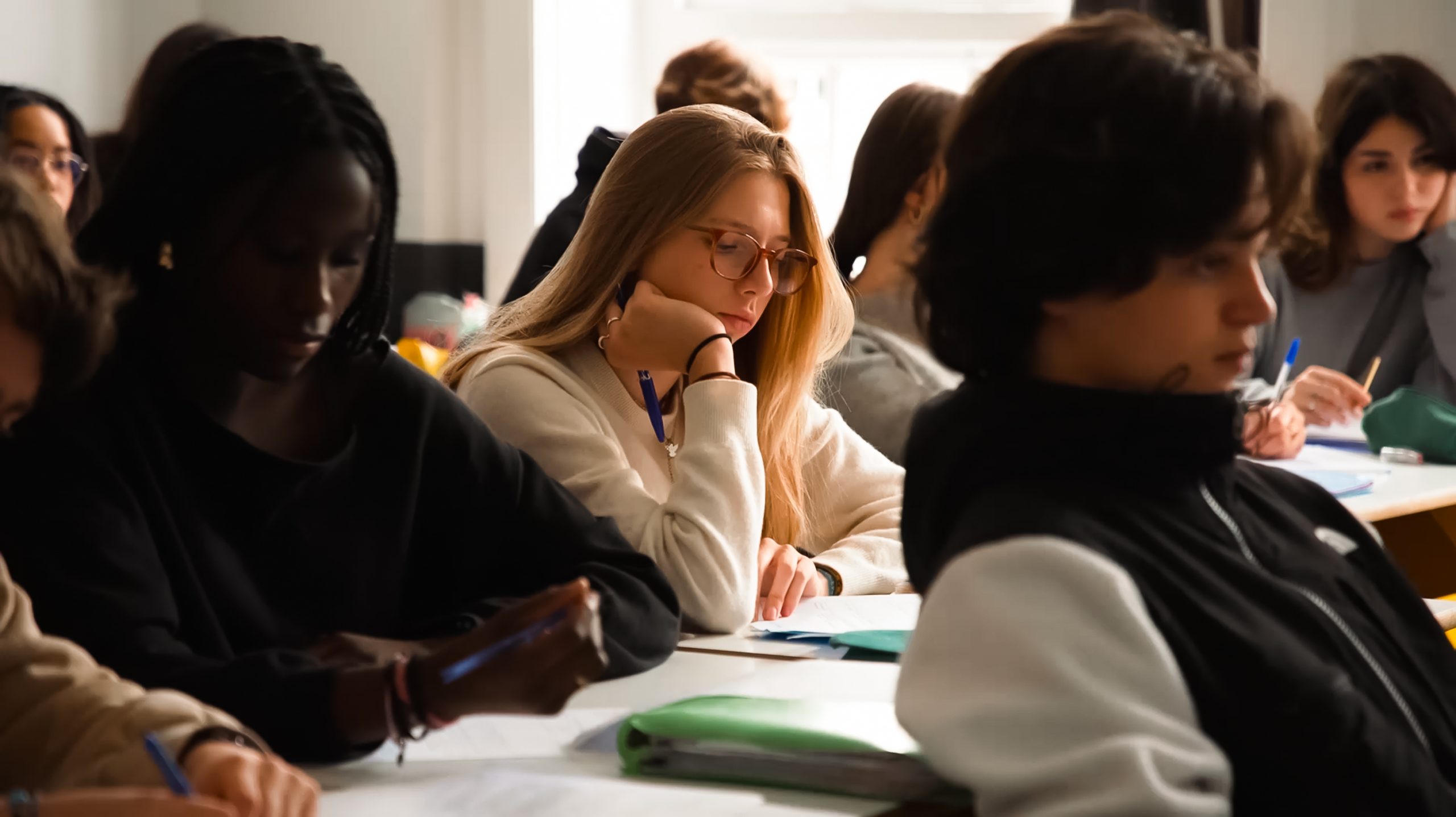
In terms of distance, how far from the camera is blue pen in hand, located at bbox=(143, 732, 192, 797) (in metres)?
0.80

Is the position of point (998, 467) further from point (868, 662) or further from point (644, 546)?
point (644, 546)

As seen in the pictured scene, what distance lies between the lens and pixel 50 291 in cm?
91

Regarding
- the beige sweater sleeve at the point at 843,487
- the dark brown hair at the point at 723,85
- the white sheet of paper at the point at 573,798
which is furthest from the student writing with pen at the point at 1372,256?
the white sheet of paper at the point at 573,798

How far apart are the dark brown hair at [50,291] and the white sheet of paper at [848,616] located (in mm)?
750

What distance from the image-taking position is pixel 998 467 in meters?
0.92

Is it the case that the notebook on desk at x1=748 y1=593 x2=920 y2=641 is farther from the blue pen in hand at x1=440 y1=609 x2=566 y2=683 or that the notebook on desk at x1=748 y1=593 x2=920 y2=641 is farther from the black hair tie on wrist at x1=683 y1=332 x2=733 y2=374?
the blue pen in hand at x1=440 y1=609 x2=566 y2=683

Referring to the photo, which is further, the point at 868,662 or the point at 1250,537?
the point at 868,662

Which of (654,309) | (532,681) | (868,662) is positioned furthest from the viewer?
(654,309)

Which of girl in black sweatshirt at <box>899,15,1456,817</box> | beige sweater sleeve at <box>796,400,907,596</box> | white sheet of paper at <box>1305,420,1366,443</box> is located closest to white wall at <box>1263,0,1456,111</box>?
white sheet of paper at <box>1305,420,1366,443</box>

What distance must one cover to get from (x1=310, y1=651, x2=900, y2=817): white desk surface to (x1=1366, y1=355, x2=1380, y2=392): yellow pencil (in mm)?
2092

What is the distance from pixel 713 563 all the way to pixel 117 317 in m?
0.66

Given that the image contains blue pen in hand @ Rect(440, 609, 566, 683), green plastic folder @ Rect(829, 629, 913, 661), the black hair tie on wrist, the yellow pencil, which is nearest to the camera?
blue pen in hand @ Rect(440, 609, 566, 683)

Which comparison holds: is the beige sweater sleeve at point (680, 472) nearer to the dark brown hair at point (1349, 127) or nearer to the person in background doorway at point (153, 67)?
the person in background doorway at point (153, 67)

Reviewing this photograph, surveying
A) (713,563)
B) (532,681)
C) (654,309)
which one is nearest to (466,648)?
(532,681)
